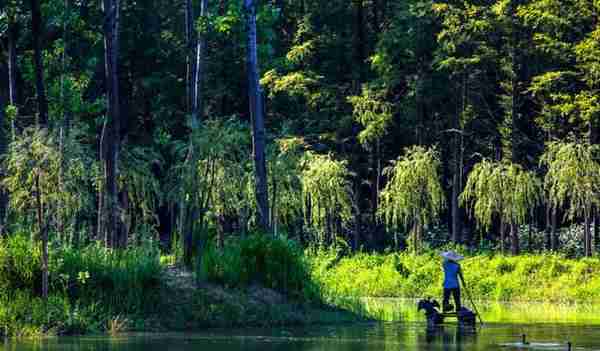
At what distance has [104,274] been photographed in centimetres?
2662

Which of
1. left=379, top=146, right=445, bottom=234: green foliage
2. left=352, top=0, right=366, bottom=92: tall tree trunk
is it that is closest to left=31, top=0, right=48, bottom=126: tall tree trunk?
left=379, top=146, right=445, bottom=234: green foliage

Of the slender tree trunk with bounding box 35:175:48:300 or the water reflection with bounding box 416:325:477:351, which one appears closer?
the water reflection with bounding box 416:325:477:351

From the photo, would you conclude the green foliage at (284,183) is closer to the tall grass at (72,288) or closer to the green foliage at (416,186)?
the green foliage at (416,186)

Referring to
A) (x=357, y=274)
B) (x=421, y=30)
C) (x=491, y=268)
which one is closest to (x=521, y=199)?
(x=491, y=268)

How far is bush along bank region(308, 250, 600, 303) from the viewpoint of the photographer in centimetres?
4353

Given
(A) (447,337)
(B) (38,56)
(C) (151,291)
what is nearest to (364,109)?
(B) (38,56)

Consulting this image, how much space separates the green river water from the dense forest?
30.0ft

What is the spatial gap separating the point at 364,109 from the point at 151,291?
102ft

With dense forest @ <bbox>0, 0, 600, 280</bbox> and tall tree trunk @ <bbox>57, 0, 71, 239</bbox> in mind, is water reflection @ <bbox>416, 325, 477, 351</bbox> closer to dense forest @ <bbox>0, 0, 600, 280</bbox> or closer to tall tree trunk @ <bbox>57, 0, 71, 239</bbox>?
tall tree trunk @ <bbox>57, 0, 71, 239</bbox>

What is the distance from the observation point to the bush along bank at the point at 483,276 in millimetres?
43531

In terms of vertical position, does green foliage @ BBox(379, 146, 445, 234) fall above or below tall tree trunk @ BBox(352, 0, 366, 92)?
below

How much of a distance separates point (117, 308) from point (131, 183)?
18.3m

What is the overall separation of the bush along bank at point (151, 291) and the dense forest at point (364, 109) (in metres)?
5.95

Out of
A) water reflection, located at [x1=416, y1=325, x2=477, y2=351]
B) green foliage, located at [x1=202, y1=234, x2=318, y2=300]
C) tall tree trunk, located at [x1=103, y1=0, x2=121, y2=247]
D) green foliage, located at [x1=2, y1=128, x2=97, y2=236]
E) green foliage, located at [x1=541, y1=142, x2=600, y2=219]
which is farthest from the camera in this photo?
green foliage, located at [x1=541, y1=142, x2=600, y2=219]
